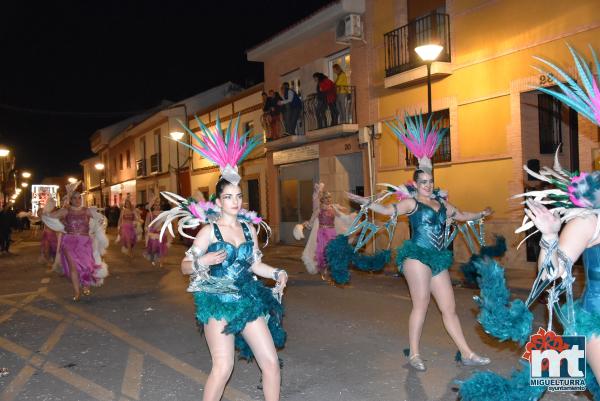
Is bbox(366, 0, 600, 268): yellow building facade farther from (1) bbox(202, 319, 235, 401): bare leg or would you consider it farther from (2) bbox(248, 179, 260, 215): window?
(2) bbox(248, 179, 260, 215): window

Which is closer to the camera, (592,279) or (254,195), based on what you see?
(592,279)

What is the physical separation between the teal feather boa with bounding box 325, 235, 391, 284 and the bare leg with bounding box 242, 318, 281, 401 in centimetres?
222

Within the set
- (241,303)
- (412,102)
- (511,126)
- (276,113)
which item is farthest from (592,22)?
(276,113)

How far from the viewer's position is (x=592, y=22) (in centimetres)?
→ 1152

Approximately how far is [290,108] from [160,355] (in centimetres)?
1516

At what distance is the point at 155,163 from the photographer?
38.0m

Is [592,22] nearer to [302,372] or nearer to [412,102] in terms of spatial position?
[412,102]

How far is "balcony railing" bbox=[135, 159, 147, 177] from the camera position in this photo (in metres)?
40.3

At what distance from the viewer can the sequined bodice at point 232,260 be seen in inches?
158

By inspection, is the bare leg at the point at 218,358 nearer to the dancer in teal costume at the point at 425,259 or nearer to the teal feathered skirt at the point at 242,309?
→ the teal feathered skirt at the point at 242,309

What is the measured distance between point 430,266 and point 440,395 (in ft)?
3.71

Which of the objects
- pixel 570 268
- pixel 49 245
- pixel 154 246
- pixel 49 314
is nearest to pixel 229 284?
pixel 570 268

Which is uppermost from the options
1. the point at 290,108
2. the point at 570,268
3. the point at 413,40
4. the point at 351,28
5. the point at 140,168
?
the point at 351,28

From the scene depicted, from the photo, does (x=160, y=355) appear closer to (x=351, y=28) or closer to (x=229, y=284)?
(x=229, y=284)
